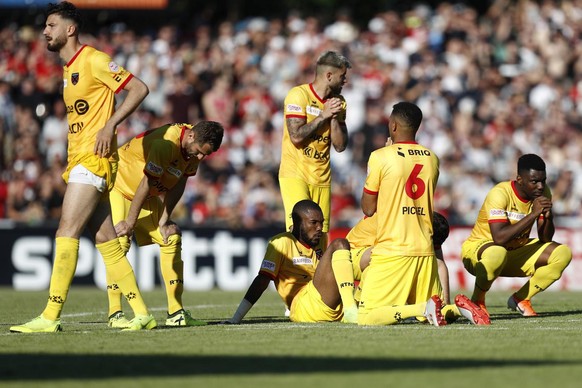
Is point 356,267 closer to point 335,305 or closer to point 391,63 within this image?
point 335,305

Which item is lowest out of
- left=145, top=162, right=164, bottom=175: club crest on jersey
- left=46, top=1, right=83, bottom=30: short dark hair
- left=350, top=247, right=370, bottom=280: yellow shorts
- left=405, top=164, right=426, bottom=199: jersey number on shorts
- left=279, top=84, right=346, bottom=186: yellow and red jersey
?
left=350, top=247, right=370, bottom=280: yellow shorts

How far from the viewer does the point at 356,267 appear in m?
11.6

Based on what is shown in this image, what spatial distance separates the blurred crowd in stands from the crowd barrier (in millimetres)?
450

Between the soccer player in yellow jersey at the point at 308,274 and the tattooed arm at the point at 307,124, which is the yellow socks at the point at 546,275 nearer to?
the soccer player in yellow jersey at the point at 308,274

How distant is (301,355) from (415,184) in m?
2.69

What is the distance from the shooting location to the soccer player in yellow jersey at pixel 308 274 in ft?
34.4

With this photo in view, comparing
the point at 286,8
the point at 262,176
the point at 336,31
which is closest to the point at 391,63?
the point at 336,31

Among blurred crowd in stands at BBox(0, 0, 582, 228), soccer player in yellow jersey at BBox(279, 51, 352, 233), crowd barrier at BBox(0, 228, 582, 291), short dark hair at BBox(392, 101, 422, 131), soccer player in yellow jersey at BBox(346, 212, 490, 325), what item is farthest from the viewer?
blurred crowd in stands at BBox(0, 0, 582, 228)

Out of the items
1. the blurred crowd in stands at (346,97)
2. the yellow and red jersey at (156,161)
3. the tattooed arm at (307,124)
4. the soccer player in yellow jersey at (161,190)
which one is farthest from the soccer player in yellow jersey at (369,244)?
the blurred crowd in stands at (346,97)

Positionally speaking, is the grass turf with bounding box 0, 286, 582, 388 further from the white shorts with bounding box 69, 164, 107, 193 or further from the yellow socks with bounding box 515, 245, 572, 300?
the white shorts with bounding box 69, 164, 107, 193

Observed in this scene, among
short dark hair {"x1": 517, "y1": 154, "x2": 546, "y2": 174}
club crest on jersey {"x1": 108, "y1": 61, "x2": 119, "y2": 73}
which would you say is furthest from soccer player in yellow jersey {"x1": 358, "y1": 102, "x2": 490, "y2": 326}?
club crest on jersey {"x1": 108, "y1": 61, "x2": 119, "y2": 73}

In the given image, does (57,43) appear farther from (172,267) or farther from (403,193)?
(403,193)

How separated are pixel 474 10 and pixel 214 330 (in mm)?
20566

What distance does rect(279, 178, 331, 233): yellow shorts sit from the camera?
12148mm
